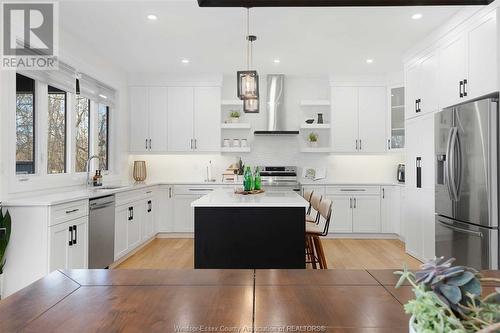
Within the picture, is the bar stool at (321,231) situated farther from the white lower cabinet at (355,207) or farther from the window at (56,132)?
the window at (56,132)

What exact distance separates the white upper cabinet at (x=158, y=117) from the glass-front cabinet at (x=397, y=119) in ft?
12.3

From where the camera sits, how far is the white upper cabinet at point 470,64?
3016 millimetres

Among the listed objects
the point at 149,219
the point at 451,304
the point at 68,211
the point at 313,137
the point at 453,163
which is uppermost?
the point at 313,137

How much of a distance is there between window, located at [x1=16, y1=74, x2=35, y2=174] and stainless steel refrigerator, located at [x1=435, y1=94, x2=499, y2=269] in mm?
4130

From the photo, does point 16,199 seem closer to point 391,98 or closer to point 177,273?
point 177,273

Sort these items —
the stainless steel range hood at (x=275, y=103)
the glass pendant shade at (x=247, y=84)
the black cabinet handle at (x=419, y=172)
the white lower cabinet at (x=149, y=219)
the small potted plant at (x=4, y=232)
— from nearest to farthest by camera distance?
the small potted plant at (x=4, y=232) → the glass pendant shade at (x=247, y=84) → the black cabinet handle at (x=419, y=172) → the white lower cabinet at (x=149, y=219) → the stainless steel range hood at (x=275, y=103)

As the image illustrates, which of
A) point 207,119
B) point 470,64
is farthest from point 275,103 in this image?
point 470,64

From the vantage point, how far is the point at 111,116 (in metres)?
5.55

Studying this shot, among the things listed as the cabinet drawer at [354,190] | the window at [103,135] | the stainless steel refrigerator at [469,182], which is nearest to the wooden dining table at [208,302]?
the stainless steel refrigerator at [469,182]

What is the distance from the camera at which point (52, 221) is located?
2.88 metres

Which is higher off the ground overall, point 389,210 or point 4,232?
point 4,232

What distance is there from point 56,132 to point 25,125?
22.6 inches

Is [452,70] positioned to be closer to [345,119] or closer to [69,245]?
[345,119]

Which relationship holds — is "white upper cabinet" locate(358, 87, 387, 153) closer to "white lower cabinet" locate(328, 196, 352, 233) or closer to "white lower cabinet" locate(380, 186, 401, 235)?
"white lower cabinet" locate(380, 186, 401, 235)
